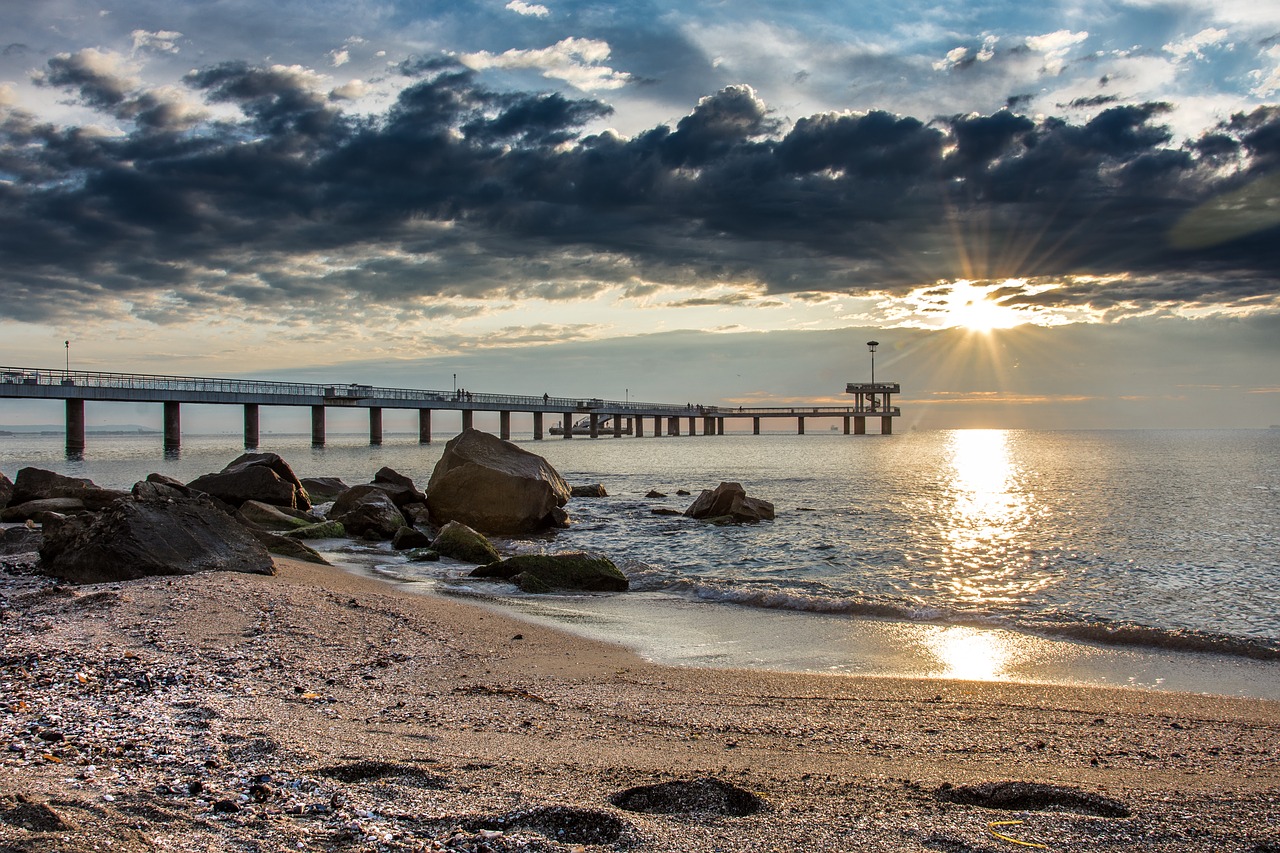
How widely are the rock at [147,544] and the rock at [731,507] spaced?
14650 millimetres

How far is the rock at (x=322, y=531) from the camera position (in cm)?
1856

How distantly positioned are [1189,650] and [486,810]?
9.11 m

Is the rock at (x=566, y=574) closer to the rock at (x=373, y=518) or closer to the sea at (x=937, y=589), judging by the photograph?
the sea at (x=937, y=589)

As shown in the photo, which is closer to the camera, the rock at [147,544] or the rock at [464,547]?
the rock at [147,544]

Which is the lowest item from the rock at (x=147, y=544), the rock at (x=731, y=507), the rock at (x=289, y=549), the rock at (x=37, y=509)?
the rock at (x=731, y=507)

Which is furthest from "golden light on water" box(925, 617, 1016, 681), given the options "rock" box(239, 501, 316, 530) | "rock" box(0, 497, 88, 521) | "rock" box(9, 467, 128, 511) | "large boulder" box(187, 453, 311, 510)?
"rock" box(9, 467, 128, 511)

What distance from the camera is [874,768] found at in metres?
4.93

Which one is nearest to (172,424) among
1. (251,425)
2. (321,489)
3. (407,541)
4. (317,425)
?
(251,425)

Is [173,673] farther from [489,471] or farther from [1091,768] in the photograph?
[489,471]

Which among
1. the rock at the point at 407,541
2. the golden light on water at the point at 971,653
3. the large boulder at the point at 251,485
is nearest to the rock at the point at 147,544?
the rock at the point at 407,541

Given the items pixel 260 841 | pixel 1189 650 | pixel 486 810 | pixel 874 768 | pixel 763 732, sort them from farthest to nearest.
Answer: pixel 1189 650 < pixel 763 732 < pixel 874 768 < pixel 486 810 < pixel 260 841

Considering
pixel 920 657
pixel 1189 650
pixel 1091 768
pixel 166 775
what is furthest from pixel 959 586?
pixel 166 775

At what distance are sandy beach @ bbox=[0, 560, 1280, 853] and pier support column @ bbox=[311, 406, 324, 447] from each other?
273 ft

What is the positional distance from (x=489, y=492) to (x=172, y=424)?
63.0m
